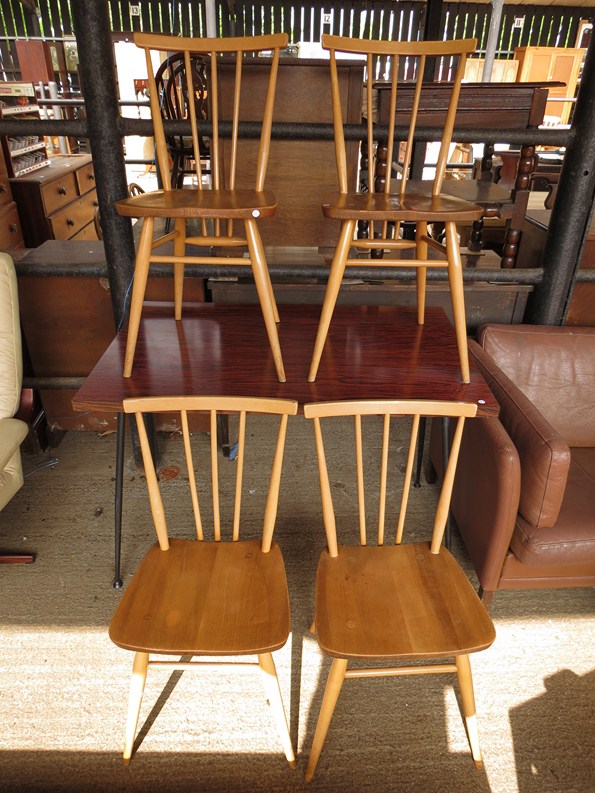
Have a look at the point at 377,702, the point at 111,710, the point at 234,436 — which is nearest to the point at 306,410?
the point at 377,702

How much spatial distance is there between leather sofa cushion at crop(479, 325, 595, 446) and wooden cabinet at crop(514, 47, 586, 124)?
7.68 meters

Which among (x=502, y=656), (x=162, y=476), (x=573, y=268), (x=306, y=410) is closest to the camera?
(x=306, y=410)

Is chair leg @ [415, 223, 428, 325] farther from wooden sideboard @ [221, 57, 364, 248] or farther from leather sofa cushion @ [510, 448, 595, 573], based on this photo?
leather sofa cushion @ [510, 448, 595, 573]

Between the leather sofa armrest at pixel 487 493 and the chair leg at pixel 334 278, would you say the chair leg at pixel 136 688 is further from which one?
the leather sofa armrest at pixel 487 493

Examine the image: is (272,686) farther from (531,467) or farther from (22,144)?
(22,144)

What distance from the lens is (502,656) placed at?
5.04 feet

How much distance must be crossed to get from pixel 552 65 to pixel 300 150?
7893mm

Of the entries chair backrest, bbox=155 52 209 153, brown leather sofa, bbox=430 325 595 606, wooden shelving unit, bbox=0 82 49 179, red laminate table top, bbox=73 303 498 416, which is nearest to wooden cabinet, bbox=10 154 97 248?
wooden shelving unit, bbox=0 82 49 179

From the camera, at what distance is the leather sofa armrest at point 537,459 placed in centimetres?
133

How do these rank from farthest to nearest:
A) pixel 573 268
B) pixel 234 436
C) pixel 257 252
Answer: pixel 234 436, pixel 573 268, pixel 257 252

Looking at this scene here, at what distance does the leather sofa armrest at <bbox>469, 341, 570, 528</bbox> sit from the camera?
1.33 m

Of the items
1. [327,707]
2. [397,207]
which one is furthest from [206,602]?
[397,207]

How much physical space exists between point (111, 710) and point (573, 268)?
2.06 metres

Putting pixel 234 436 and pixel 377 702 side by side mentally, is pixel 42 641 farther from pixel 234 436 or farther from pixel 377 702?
pixel 234 436
